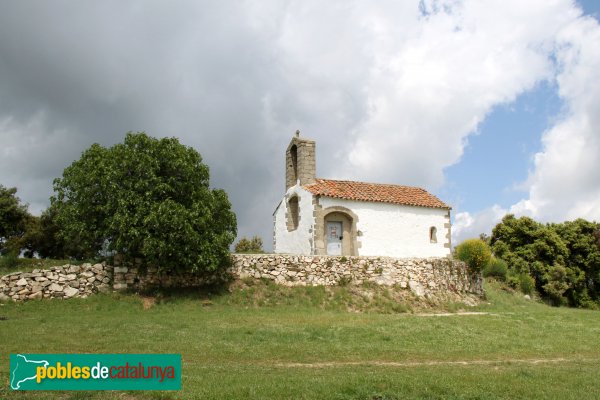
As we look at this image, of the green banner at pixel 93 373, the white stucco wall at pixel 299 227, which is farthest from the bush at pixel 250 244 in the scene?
the green banner at pixel 93 373

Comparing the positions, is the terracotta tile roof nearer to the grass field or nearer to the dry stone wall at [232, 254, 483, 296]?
the dry stone wall at [232, 254, 483, 296]

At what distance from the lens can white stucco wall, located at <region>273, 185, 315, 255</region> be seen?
26159mm

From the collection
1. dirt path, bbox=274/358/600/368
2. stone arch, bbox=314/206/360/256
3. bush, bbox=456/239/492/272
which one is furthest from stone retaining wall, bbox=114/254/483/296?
dirt path, bbox=274/358/600/368

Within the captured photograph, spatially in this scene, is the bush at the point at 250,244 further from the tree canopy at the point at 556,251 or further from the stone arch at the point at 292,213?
the tree canopy at the point at 556,251

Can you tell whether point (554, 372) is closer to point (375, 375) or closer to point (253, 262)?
point (375, 375)

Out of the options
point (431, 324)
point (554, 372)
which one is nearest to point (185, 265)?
point (431, 324)

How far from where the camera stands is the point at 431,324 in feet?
55.1

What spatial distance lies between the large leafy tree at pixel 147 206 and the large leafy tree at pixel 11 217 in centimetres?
941

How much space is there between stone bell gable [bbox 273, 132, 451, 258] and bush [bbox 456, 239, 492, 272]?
4.83 feet

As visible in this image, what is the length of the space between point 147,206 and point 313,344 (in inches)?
386

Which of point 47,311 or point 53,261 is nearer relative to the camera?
point 47,311

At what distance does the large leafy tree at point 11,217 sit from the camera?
2792 cm

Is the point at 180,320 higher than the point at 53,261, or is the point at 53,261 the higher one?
the point at 53,261

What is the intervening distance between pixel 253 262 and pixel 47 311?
8.68 meters
